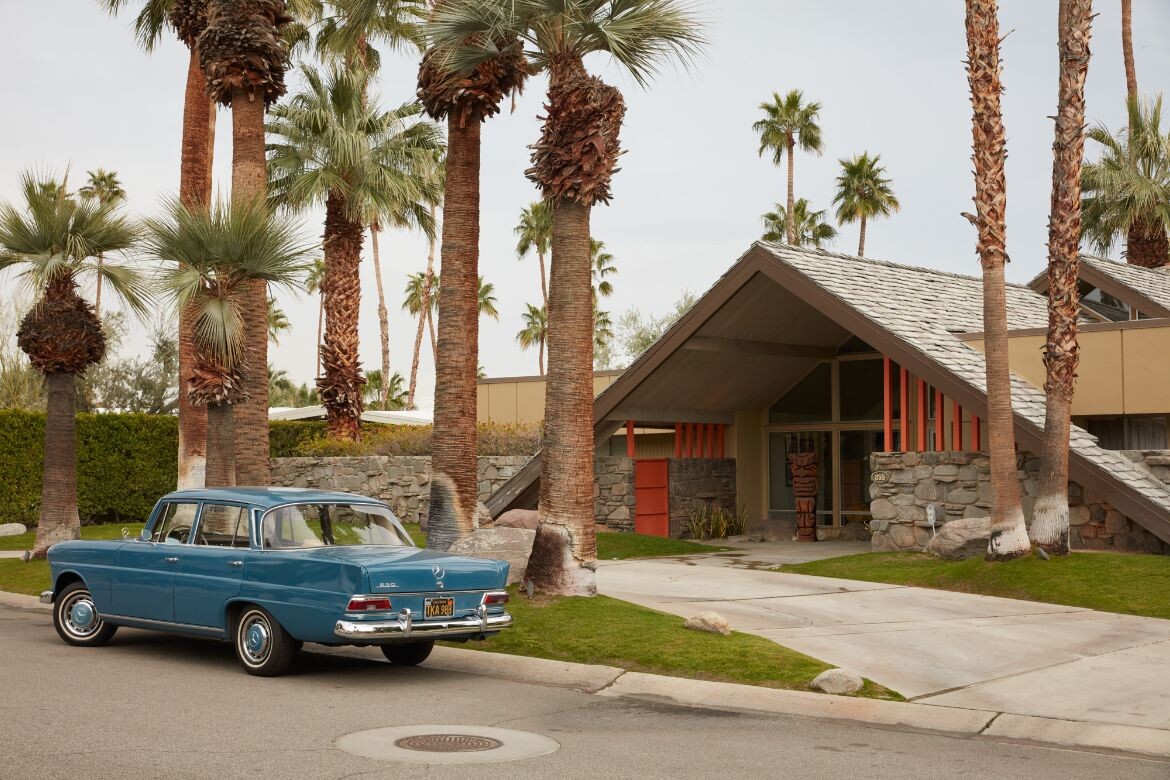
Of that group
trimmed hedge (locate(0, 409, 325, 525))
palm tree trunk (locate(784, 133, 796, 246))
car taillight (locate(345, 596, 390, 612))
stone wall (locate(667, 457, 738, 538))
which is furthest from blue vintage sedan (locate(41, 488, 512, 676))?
palm tree trunk (locate(784, 133, 796, 246))

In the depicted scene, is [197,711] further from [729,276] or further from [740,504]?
[740,504]

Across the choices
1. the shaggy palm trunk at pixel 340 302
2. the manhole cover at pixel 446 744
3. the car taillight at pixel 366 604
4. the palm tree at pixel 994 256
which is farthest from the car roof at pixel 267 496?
the shaggy palm trunk at pixel 340 302

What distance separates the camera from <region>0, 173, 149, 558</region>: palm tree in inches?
758

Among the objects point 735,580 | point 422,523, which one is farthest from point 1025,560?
point 422,523

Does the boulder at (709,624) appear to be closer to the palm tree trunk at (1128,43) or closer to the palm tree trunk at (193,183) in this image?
the palm tree trunk at (193,183)

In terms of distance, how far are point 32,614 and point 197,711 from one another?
25.2 ft

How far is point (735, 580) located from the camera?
17.6 metres

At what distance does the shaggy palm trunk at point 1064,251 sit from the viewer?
54.9 feet

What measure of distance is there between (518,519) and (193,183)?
870 cm

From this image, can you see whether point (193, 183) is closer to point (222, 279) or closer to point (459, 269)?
point (222, 279)

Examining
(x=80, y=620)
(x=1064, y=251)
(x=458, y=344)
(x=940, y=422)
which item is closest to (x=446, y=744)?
(x=80, y=620)

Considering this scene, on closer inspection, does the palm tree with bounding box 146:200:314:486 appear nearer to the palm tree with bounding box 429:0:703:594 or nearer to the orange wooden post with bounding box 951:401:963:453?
the palm tree with bounding box 429:0:703:594

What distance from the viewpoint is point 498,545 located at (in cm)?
1520

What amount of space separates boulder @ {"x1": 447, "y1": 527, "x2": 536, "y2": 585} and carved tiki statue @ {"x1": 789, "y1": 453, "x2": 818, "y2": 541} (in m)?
10.8
